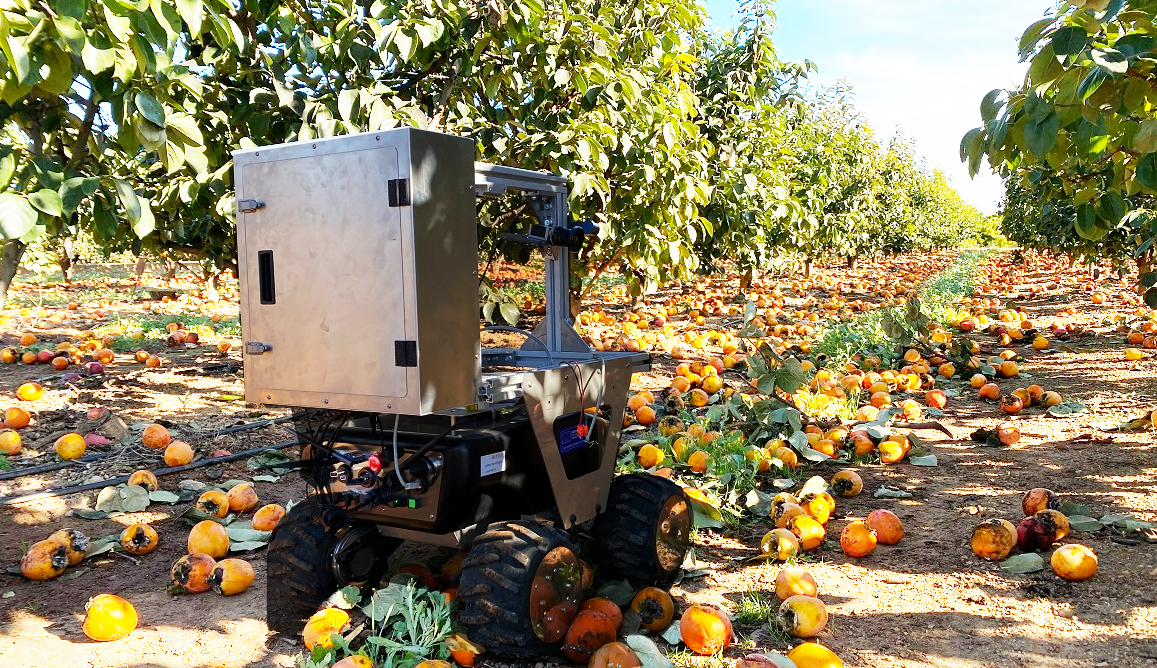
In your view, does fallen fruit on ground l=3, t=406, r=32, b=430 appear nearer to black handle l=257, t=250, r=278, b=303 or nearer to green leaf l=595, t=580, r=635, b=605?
black handle l=257, t=250, r=278, b=303

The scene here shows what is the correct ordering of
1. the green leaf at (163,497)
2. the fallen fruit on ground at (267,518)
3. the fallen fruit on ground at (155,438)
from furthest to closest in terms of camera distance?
1. the fallen fruit on ground at (155,438)
2. the green leaf at (163,497)
3. the fallen fruit on ground at (267,518)

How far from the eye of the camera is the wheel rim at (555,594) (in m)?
2.52

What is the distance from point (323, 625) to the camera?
2.67 m

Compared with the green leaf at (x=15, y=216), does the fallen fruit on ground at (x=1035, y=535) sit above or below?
below

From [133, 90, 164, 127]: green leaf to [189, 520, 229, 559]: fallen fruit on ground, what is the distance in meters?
1.93

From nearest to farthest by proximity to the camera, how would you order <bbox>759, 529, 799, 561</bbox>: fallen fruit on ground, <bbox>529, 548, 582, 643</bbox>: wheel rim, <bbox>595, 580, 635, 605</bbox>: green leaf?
<bbox>529, 548, 582, 643</bbox>: wheel rim < <bbox>595, 580, 635, 605</bbox>: green leaf < <bbox>759, 529, 799, 561</bbox>: fallen fruit on ground

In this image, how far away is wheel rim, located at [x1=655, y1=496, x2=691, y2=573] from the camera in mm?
3137

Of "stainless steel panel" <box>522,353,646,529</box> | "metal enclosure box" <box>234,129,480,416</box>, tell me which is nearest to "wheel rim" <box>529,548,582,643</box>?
"stainless steel panel" <box>522,353,646,529</box>

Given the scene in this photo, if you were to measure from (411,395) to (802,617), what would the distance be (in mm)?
1509

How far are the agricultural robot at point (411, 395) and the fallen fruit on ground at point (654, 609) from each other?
10.7 inches

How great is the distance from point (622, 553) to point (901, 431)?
3.01 metres

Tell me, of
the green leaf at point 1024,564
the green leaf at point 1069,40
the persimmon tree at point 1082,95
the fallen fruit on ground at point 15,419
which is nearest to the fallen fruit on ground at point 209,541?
the fallen fruit on ground at point 15,419

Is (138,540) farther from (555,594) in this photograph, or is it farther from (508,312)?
(508,312)

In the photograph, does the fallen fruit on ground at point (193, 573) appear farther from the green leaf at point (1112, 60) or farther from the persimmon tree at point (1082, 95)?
the green leaf at point (1112, 60)
